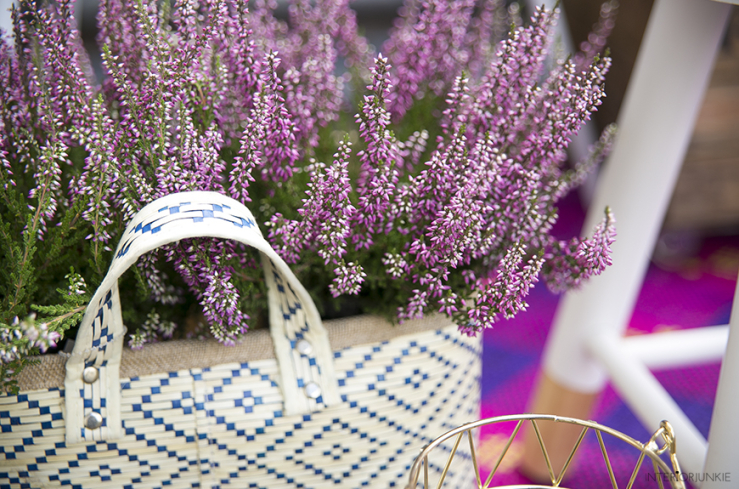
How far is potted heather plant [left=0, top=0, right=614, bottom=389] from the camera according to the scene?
486 millimetres

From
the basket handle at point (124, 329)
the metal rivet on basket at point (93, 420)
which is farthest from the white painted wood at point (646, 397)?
the metal rivet on basket at point (93, 420)

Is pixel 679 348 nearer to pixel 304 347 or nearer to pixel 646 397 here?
pixel 646 397

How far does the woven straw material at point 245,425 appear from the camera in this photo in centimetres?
52

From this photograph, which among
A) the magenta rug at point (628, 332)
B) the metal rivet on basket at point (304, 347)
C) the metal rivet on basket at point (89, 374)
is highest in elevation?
the metal rivet on basket at point (304, 347)

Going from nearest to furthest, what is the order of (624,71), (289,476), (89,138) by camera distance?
1. (89,138)
2. (289,476)
3. (624,71)

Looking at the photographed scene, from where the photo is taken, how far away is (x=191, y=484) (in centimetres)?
56

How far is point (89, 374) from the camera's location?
51 cm

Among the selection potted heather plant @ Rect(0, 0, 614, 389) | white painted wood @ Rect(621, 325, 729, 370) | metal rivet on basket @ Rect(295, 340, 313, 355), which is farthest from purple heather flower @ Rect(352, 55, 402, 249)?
white painted wood @ Rect(621, 325, 729, 370)

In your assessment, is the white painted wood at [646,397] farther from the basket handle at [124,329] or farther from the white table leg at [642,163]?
the basket handle at [124,329]

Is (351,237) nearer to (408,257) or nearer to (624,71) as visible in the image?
(408,257)

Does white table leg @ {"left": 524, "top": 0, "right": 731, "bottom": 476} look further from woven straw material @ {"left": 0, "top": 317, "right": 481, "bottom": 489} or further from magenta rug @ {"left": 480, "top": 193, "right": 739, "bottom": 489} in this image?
woven straw material @ {"left": 0, "top": 317, "right": 481, "bottom": 489}

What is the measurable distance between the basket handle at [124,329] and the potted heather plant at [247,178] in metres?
0.03

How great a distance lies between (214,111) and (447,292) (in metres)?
0.28

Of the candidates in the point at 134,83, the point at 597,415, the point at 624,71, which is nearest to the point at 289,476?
the point at 134,83
